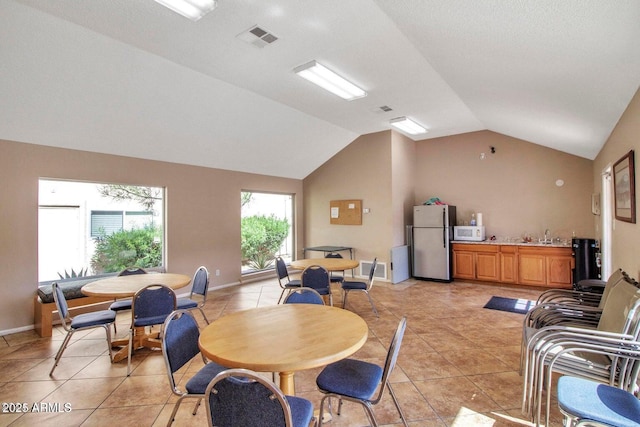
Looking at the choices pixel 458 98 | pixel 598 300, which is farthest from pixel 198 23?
pixel 598 300

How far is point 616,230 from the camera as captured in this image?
3.62 meters

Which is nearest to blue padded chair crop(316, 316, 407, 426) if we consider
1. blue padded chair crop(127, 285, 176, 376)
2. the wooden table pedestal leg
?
the wooden table pedestal leg

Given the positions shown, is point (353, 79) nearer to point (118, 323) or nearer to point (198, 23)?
point (198, 23)

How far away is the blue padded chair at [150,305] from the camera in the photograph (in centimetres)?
290

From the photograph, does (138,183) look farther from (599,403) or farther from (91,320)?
(599,403)

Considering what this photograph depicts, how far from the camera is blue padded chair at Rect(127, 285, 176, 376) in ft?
9.52

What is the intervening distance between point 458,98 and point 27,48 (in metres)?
5.04

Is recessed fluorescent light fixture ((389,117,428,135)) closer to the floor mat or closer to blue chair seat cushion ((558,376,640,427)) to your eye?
the floor mat

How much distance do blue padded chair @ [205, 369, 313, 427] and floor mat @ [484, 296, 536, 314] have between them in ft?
14.6

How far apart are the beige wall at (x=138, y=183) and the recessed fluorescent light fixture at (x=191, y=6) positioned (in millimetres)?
3066

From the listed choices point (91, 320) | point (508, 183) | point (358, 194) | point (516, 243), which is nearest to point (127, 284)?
point (91, 320)

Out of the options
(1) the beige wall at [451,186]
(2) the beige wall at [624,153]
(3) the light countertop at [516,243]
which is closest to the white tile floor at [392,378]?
(2) the beige wall at [624,153]

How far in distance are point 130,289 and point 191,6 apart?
2658 millimetres

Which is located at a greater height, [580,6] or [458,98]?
[458,98]
